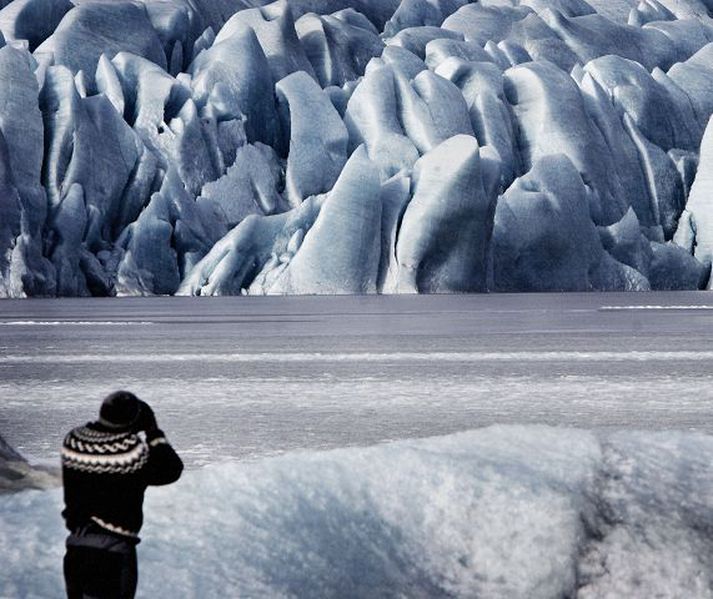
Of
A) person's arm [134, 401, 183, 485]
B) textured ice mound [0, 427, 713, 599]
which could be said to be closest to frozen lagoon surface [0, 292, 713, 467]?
textured ice mound [0, 427, 713, 599]

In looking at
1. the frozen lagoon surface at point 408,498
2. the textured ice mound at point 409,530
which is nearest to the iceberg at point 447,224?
the frozen lagoon surface at point 408,498

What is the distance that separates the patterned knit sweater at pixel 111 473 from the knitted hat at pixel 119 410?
1 cm

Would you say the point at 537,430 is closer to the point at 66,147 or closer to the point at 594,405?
the point at 594,405

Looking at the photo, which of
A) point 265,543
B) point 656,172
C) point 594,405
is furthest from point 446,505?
point 656,172

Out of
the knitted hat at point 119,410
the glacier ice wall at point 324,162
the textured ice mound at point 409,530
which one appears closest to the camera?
the knitted hat at point 119,410

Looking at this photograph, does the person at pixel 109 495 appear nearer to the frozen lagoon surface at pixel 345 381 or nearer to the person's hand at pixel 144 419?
the person's hand at pixel 144 419

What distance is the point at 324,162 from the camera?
3772 cm

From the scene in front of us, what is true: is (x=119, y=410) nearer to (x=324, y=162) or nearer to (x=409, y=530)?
(x=409, y=530)

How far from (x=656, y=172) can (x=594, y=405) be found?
125 feet

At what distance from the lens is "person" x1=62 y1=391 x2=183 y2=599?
137cm

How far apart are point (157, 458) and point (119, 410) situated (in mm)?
98

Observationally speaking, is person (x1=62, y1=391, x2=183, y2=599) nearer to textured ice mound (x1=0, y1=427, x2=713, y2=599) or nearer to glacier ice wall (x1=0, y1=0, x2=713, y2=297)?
textured ice mound (x1=0, y1=427, x2=713, y2=599)

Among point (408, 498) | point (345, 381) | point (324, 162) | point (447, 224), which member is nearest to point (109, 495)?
Result: point (408, 498)

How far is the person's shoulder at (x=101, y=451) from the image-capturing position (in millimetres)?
1356
